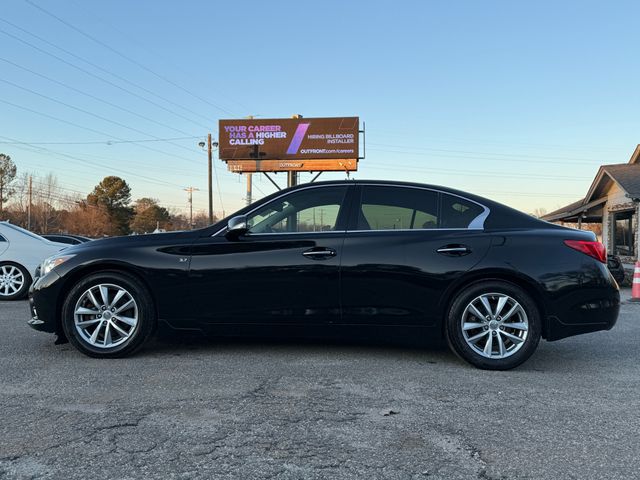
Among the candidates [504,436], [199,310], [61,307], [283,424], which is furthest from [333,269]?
Answer: [61,307]

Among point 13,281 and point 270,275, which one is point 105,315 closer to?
point 270,275

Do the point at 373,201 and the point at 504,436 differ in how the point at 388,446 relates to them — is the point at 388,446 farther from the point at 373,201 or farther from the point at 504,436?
the point at 373,201

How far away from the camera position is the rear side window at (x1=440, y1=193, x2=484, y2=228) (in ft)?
14.3

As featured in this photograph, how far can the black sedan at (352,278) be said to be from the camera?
4141mm

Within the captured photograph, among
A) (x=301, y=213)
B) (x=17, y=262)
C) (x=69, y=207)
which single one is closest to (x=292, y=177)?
(x=17, y=262)

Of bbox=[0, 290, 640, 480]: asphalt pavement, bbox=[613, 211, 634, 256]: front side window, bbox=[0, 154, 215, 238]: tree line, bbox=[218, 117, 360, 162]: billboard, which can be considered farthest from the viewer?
bbox=[0, 154, 215, 238]: tree line

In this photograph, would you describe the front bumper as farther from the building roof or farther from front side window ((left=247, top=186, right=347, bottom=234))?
the building roof

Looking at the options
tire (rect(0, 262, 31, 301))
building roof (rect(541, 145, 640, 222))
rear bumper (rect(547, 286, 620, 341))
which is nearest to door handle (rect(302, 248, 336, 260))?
rear bumper (rect(547, 286, 620, 341))

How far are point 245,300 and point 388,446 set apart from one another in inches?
79.5

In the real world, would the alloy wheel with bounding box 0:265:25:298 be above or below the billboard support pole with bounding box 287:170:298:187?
below

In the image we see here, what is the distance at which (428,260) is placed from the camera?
420 centimetres

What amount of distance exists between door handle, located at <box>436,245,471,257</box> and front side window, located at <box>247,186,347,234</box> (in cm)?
96

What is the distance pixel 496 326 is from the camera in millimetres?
4133

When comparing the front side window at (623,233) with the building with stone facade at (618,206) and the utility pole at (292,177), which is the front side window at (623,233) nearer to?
the building with stone facade at (618,206)
